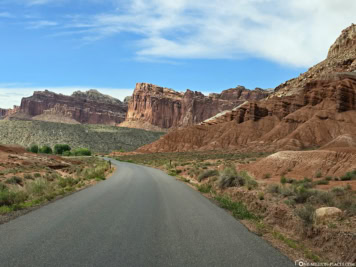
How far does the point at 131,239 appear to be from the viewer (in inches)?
283

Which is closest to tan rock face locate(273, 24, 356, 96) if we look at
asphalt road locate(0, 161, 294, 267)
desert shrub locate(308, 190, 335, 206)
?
desert shrub locate(308, 190, 335, 206)

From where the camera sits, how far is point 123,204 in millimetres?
12398

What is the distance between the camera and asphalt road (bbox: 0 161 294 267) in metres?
5.86

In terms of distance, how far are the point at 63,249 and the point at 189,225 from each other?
3546 millimetres

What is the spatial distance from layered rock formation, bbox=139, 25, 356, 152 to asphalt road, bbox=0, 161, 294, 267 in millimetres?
59253

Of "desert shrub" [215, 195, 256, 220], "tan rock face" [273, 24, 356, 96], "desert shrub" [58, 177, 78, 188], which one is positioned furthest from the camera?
"tan rock face" [273, 24, 356, 96]

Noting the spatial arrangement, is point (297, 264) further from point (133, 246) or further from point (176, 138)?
point (176, 138)

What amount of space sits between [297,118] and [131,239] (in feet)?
257

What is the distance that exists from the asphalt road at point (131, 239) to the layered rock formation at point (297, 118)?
59.3 meters

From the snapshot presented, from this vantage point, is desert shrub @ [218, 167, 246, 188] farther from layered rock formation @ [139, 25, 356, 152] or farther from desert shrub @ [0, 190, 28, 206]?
layered rock formation @ [139, 25, 356, 152]

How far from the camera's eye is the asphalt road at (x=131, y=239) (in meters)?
5.86

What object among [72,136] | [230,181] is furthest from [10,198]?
[72,136]
